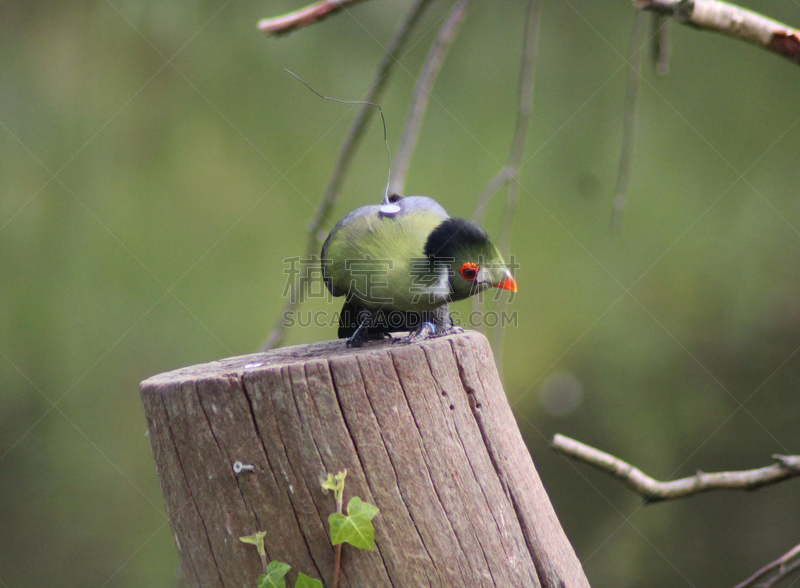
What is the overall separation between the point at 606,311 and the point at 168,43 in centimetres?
314

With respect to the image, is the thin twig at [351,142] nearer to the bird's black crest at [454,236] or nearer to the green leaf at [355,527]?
the bird's black crest at [454,236]

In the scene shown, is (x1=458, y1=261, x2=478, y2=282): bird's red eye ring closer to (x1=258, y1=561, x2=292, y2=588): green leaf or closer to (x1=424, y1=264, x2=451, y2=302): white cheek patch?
(x1=424, y1=264, x2=451, y2=302): white cheek patch

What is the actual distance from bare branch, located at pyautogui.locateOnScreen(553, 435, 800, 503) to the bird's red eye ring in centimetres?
54

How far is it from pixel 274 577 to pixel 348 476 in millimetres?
239

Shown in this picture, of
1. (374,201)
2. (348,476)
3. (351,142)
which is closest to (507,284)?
(348,476)

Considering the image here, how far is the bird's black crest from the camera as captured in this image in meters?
1.64

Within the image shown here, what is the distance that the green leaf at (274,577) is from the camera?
4.14 feet

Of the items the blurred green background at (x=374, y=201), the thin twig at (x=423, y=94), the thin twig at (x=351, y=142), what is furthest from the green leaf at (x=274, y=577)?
the blurred green background at (x=374, y=201)

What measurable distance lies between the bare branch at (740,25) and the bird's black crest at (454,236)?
0.64 metres

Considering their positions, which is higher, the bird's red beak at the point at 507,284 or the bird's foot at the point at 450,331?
the bird's red beak at the point at 507,284

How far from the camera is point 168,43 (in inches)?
153

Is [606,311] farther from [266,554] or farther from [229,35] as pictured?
[266,554]

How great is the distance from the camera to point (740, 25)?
143cm

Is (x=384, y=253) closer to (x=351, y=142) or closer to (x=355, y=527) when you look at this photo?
(x=351, y=142)
